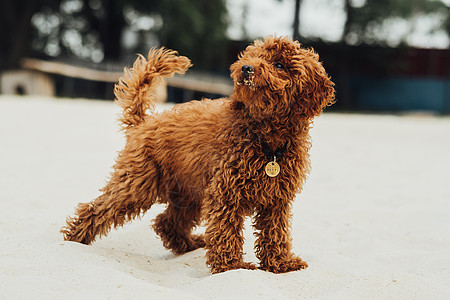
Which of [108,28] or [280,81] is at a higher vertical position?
[108,28]

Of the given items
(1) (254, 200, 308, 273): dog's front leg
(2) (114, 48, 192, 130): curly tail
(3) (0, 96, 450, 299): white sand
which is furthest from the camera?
(2) (114, 48, 192, 130): curly tail

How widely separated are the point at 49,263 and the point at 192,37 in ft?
71.1

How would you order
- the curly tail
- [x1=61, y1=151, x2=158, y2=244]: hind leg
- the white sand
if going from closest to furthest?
the white sand, [x1=61, y1=151, x2=158, y2=244]: hind leg, the curly tail

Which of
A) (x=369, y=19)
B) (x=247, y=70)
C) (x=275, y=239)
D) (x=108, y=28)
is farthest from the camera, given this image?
(x=369, y=19)

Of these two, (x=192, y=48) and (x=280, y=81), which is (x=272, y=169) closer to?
(x=280, y=81)

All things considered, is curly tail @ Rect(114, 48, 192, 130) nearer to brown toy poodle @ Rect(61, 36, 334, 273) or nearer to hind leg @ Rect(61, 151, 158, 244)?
brown toy poodle @ Rect(61, 36, 334, 273)

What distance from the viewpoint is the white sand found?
120 inches

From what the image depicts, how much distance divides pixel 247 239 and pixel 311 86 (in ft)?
5.52

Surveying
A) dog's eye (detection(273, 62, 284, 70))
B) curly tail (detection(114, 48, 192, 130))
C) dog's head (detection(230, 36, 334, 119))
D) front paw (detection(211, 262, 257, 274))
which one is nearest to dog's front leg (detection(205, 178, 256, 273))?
front paw (detection(211, 262, 257, 274))

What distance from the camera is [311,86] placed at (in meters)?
3.35

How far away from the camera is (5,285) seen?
9.38ft

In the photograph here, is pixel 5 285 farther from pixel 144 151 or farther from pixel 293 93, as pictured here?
pixel 293 93

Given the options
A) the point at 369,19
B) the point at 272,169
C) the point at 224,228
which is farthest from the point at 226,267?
the point at 369,19

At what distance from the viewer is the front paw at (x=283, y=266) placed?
3.61 meters
